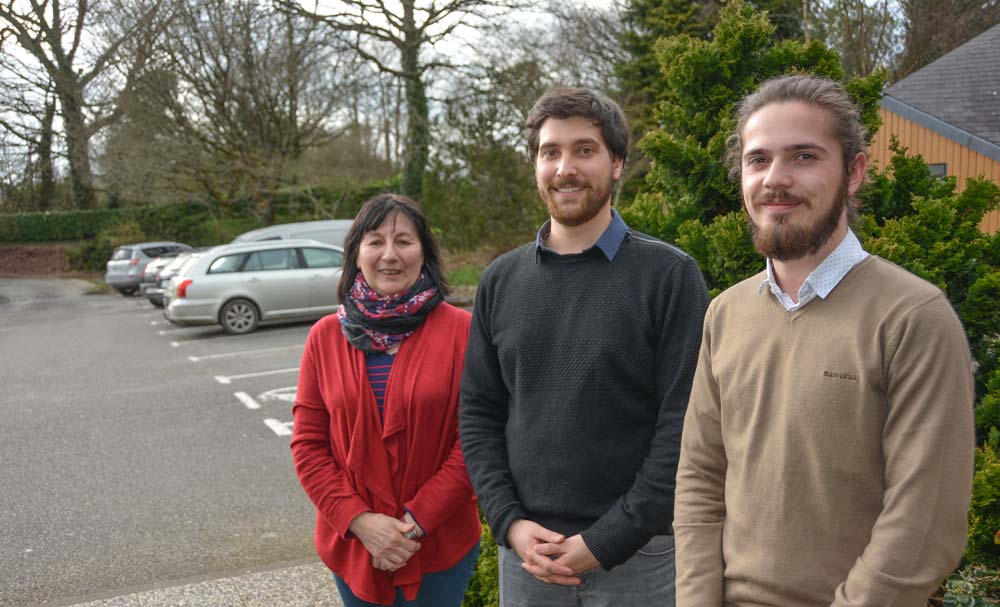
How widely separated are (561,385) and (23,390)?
10842mm

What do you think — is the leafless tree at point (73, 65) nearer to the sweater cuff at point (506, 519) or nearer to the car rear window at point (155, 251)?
the car rear window at point (155, 251)

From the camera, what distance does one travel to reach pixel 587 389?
2209 mm

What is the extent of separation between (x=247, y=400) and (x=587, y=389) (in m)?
8.17

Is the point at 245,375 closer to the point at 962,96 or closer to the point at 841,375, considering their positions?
the point at 841,375

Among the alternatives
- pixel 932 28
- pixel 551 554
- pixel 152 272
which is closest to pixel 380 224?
pixel 551 554

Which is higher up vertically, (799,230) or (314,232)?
(799,230)

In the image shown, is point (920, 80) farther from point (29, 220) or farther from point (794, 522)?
point (29, 220)

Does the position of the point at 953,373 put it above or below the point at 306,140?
below

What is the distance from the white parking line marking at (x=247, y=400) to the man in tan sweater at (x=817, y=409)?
26.6ft

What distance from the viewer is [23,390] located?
35.6 feet

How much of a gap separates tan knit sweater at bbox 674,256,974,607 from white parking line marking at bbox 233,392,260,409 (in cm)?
811

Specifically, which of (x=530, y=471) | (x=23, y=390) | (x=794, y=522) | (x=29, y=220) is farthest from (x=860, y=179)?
(x=29, y=220)

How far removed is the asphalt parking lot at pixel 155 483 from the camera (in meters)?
4.54

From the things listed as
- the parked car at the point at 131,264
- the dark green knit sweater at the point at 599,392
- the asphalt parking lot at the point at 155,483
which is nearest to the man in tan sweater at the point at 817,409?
the dark green knit sweater at the point at 599,392
